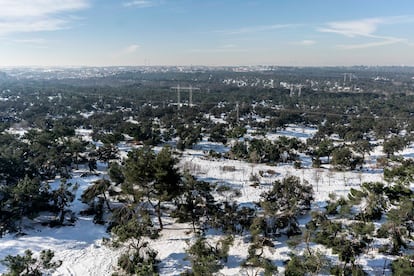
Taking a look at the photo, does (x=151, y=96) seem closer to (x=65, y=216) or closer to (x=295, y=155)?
(x=295, y=155)

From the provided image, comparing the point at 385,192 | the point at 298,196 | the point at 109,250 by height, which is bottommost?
the point at 109,250

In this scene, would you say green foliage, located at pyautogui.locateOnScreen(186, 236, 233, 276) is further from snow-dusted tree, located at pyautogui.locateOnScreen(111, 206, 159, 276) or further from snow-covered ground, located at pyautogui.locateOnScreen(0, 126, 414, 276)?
snow-dusted tree, located at pyautogui.locateOnScreen(111, 206, 159, 276)

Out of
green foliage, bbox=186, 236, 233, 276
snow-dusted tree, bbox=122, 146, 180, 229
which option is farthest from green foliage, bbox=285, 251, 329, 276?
snow-dusted tree, bbox=122, 146, 180, 229

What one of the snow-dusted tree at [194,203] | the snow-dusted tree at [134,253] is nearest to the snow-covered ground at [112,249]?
the snow-dusted tree at [134,253]

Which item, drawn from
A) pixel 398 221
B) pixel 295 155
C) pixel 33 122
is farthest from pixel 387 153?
pixel 33 122

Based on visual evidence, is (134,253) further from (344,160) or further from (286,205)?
(344,160)

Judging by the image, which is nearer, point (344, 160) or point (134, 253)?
point (134, 253)

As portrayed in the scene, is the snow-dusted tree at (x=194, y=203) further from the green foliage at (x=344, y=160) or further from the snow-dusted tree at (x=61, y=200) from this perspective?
the green foliage at (x=344, y=160)

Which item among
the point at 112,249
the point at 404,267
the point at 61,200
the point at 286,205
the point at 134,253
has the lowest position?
the point at 112,249

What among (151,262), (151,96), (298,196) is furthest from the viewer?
(151,96)

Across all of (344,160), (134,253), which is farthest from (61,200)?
(344,160)

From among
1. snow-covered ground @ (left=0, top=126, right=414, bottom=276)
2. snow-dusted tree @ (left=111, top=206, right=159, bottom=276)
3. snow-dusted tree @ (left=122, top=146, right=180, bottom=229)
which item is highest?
snow-dusted tree @ (left=122, top=146, right=180, bottom=229)
